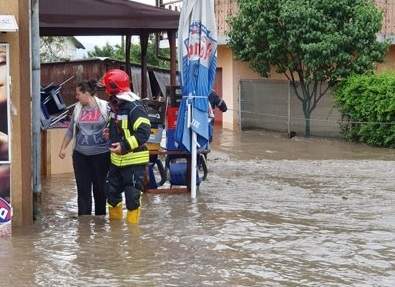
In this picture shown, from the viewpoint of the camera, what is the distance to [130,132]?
794cm

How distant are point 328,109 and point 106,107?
14691 millimetres

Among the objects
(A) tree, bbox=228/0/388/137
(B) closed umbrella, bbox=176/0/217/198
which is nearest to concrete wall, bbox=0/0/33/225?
(B) closed umbrella, bbox=176/0/217/198

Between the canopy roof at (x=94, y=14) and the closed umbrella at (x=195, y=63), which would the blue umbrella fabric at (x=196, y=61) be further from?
the canopy roof at (x=94, y=14)

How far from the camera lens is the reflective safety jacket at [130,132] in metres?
7.87

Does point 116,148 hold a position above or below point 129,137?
below

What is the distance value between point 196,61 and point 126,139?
2491 millimetres

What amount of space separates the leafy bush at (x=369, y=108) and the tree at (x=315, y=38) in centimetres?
76

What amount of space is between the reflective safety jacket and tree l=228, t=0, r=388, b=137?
523 inches

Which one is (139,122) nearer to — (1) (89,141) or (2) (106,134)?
(2) (106,134)

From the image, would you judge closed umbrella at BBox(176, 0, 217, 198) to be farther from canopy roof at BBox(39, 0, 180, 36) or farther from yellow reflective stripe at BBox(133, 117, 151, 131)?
yellow reflective stripe at BBox(133, 117, 151, 131)

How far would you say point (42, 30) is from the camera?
12.9 meters

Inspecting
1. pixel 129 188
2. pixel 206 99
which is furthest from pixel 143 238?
pixel 206 99

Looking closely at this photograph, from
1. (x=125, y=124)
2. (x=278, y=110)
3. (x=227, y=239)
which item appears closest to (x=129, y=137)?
(x=125, y=124)

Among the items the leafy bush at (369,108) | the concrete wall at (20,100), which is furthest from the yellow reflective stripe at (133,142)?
Result: the leafy bush at (369,108)
